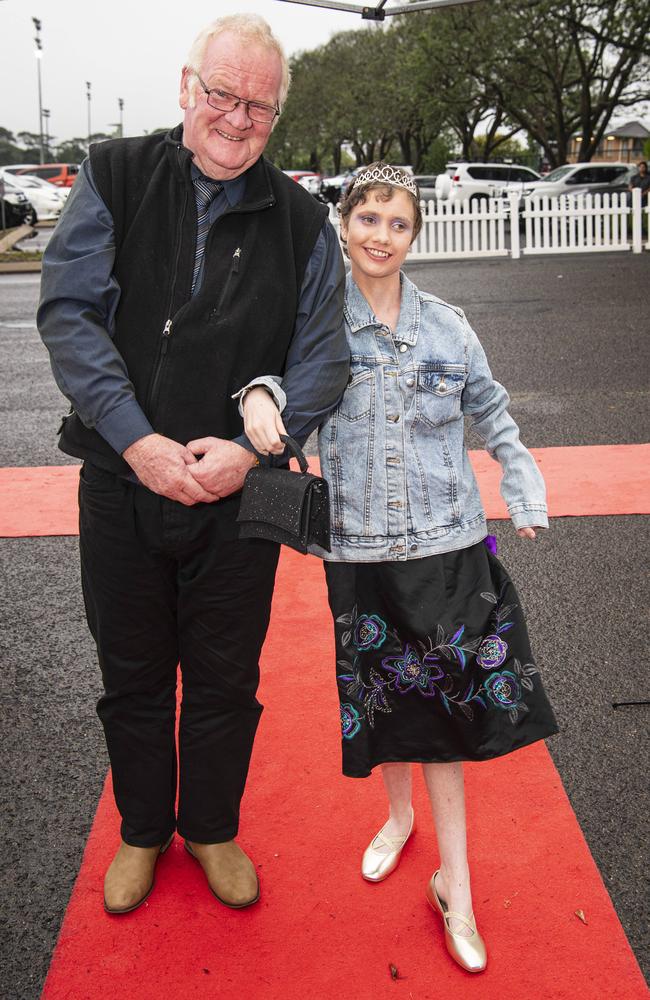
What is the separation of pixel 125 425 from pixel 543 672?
2.06m

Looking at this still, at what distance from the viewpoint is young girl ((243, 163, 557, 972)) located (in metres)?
2.34

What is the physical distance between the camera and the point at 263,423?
85.6 inches

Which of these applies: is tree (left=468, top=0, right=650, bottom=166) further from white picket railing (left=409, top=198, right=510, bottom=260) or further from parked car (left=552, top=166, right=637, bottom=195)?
white picket railing (left=409, top=198, right=510, bottom=260)

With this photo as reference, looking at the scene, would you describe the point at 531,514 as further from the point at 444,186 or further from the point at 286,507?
the point at 444,186

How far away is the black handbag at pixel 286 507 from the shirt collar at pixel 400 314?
0.35 meters

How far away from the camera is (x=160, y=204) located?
225cm

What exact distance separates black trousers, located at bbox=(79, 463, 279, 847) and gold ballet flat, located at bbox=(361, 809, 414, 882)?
0.36m

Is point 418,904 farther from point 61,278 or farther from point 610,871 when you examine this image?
point 61,278

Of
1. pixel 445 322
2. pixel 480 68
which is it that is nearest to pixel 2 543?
pixel 445 322

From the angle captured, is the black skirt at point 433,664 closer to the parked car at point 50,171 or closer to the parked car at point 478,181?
the parked car at point 478,181

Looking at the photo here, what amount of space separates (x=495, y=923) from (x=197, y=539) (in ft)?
3.90

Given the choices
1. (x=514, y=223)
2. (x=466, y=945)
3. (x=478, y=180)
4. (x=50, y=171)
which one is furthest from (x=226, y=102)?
(x=50, y=171)

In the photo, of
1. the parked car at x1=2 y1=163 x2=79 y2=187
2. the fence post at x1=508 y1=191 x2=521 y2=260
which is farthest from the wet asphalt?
the parked car at x1=2 y1=163 x2=79 y2=187

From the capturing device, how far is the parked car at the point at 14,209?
25.3 meters
